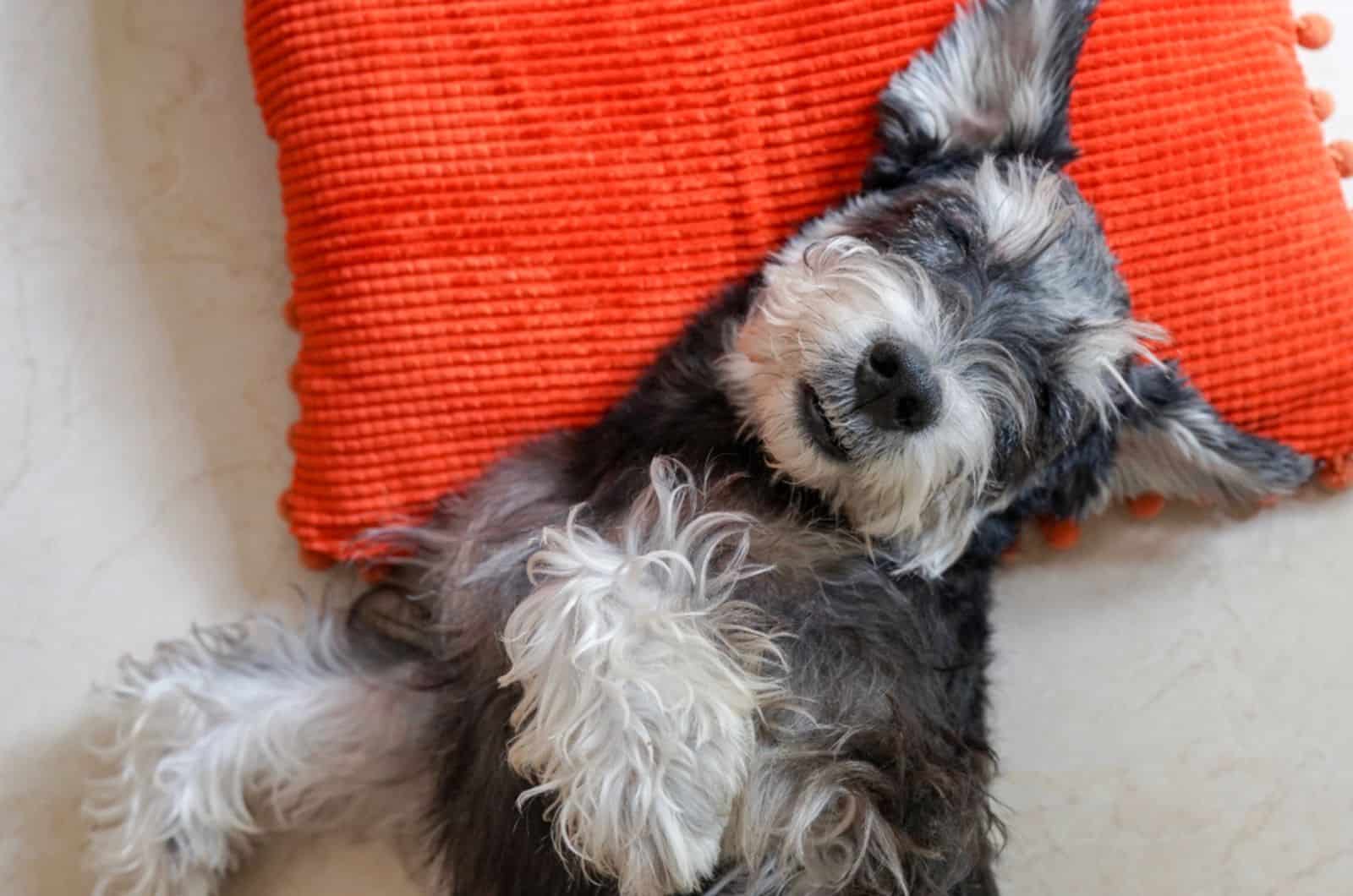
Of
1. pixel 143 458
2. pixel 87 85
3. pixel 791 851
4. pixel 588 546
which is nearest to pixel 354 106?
pixel 87 85

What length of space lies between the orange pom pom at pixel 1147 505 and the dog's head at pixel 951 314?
59cm

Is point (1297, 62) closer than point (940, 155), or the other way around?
point (940, 155)

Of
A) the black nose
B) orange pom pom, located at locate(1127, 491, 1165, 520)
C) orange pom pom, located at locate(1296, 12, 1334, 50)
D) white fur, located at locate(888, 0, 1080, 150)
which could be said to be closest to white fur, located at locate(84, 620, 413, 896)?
the black nose

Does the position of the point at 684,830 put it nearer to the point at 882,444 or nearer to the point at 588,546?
the point at 588,546

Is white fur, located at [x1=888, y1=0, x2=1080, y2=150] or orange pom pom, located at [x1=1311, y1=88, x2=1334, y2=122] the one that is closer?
white fur, located at [x1=888, y1=0, x2=1080, y2=150]

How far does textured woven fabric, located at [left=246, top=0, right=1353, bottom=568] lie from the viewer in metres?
2.53

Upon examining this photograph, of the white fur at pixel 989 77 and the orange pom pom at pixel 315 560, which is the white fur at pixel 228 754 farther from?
the white fur at pixel 989 77

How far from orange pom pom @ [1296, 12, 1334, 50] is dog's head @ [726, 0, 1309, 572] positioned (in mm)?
1004

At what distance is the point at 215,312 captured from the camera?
109 inches

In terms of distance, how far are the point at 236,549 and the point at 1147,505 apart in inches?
92.5

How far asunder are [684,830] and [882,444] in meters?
0.76

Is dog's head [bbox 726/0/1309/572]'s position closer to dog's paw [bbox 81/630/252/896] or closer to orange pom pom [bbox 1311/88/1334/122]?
orange pom pom [bbox 1311/88/1334/122]

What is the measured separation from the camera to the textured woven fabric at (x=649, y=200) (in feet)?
8.29

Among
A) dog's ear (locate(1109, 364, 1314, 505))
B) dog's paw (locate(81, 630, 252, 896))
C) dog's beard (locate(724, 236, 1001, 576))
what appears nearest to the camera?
dog's beard (locate(724, 236, 1001, 576))
